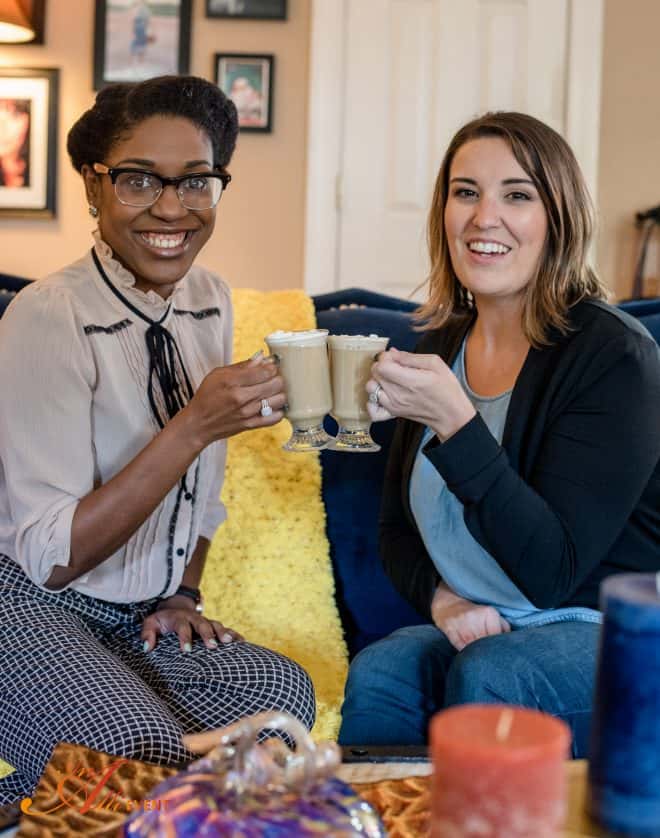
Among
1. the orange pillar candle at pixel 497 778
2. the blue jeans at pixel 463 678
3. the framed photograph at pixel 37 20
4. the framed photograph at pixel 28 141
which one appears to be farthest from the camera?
the framed photograph at pixel 28 141

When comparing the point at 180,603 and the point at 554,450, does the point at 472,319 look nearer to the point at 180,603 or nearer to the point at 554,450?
the point at 554,450

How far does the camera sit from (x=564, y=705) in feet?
4.76

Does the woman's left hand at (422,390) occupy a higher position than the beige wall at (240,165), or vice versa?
the beige wall at (240,165)

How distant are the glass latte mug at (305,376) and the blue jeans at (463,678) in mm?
367

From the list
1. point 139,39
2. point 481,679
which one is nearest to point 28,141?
point 139,39

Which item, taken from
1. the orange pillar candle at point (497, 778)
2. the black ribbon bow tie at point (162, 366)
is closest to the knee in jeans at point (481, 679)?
the black ribbon bow tie at point (162, 366)

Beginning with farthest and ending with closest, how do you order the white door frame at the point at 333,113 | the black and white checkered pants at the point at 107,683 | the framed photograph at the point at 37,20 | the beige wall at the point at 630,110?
the beige wall at the point at 630,110
the framed photograph at the point at 37,20
the white door frame at the point at 333,113
the black and white checkered pants at the point at 107,683

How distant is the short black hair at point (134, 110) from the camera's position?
66.9 inches

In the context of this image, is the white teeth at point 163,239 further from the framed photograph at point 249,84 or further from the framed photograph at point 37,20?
the framed photograph at point 37,20

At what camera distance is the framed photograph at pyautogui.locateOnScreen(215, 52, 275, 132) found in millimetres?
4750

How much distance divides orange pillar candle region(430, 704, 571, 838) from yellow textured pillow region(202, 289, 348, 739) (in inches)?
53.4

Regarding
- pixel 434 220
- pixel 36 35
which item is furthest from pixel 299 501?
pixel 36 35

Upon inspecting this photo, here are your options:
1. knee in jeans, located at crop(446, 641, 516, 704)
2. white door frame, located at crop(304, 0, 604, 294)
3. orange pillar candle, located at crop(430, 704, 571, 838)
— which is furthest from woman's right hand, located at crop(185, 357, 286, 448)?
white door frame, located at crop(304, 0, 604, 294)

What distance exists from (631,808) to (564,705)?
0.63 m
